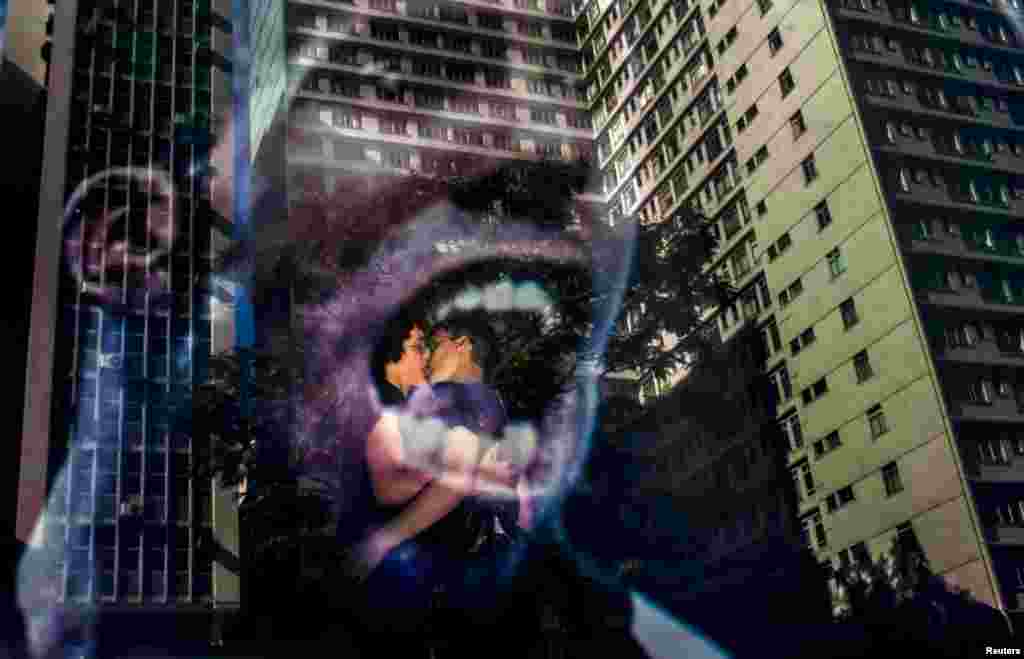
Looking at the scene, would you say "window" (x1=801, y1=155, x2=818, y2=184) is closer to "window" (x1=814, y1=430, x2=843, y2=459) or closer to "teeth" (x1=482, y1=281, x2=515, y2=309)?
"window" (x1=814, y1=430, x2=843, y2=459)

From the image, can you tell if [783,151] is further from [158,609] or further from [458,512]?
[458,512]

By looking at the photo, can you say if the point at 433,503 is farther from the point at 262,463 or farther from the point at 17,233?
the point at 17,233

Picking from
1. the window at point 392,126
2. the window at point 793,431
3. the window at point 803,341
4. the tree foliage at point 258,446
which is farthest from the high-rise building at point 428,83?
the tree foliage at point 258,446

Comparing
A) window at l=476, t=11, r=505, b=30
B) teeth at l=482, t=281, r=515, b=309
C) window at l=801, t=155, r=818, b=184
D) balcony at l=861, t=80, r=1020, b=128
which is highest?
window at l=476, t=11, r=505, b=30

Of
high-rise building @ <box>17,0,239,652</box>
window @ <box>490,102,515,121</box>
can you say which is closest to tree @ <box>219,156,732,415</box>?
high-rise building @ <box>17,0,239,652</box>

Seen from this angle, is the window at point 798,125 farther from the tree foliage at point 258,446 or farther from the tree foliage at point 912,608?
the tree foliage at point 258,446
